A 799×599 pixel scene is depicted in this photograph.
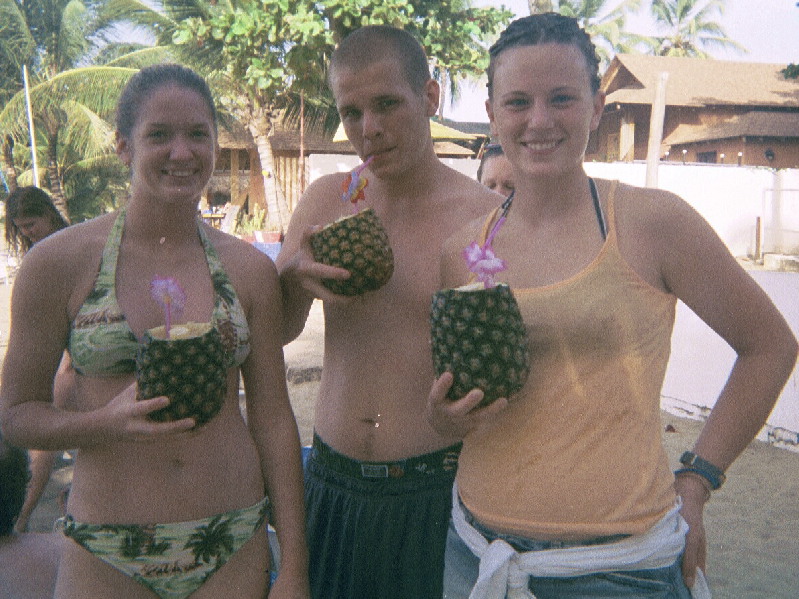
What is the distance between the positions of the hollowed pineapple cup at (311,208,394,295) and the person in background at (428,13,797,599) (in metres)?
0.47

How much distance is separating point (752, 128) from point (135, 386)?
84.1 ft

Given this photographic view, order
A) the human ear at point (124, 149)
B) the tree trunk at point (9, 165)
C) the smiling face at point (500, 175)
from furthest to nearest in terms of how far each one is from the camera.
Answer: the tree trunk at point (9, 165) < the smiling face at point (500, 175) < the human ear at point (124, 149)

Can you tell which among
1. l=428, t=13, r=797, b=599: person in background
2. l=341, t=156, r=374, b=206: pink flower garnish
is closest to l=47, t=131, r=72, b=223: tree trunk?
l=341, t=156, r=374, b=206: pink flower garnish

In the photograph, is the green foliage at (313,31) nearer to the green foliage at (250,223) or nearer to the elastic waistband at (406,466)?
the green foliage at (250,223)

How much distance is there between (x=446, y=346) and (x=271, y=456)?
2.44 feet

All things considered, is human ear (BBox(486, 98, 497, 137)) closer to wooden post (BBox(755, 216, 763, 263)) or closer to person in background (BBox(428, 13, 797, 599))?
person in background (BBox(428, 13, 797, 599))

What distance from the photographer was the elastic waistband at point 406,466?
7.74 ft

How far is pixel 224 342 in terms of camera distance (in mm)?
1884

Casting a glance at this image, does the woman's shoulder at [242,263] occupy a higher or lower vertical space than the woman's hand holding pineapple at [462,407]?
higher

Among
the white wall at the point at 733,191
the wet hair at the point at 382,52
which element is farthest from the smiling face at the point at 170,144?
the white wall at the point at 733,191

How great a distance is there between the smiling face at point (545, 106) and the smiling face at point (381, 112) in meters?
0.70

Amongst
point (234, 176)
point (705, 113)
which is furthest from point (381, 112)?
point (705, 113)

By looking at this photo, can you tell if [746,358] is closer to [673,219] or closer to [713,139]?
[673,219]

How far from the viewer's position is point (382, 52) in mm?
2467
